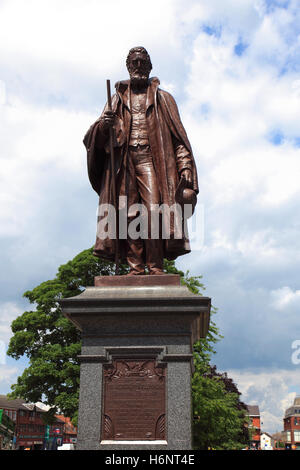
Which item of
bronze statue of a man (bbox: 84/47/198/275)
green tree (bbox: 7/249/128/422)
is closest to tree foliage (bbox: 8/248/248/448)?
green tree (bbox: 7/249/128/422)

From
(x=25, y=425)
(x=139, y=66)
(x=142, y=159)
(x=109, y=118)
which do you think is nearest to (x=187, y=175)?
(x=142, y=159)

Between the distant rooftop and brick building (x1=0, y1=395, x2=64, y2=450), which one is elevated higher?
the distant rooftop

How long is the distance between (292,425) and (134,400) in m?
150

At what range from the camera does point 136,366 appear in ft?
19.9

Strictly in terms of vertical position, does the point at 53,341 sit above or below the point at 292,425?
below

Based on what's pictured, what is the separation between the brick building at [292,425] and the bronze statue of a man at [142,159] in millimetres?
143477

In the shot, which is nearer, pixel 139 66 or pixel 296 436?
pixel 139 66

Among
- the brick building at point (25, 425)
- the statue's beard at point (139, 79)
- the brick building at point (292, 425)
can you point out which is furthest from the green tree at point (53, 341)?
the brick building at point (292, 425)

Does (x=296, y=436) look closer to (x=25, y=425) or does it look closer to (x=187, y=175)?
(x=25, y=425)

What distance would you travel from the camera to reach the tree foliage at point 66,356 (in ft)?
71.1

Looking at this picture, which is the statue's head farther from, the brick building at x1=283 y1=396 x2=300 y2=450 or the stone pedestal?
the brick building at x1=283 y1=396 x2=300 y2=450

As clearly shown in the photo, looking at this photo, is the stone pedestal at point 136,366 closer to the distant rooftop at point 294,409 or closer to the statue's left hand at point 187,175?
the statue's left hand at point 187,175

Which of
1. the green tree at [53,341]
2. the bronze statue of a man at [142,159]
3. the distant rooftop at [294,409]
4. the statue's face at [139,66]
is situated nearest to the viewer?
the bronze statue of a man at [142,159]

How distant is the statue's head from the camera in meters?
8.00
